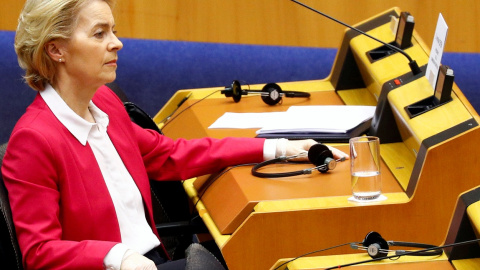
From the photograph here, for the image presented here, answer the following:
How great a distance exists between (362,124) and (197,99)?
0.68 m

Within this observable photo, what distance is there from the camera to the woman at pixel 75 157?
1.69m

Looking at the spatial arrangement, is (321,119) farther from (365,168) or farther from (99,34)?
(99,34)

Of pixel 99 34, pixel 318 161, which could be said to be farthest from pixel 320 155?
pixel 99 34

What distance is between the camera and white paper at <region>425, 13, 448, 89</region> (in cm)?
208

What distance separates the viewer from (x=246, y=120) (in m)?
2.51

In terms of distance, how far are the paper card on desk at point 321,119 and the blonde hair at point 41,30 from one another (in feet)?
2.15

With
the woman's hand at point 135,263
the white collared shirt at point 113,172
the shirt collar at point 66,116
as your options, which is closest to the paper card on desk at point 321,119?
the white collared shirt at point 113,172

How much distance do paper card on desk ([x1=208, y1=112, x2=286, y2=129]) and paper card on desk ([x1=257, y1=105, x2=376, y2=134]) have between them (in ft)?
0.14

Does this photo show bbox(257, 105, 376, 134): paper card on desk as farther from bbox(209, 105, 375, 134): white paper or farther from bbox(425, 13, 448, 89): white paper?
bbox(425, 13, 448, 89): white paper

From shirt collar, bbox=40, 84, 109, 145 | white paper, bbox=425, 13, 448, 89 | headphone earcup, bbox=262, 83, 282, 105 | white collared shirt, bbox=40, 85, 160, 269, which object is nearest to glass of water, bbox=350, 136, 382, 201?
white paper, bbox=425, 13, 448, 89

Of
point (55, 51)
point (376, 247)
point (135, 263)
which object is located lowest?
point (135, 263)

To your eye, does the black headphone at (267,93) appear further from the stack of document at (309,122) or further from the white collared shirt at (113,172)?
the white collared shirt at (113,172)

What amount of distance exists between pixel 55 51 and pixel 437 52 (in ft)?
2.82

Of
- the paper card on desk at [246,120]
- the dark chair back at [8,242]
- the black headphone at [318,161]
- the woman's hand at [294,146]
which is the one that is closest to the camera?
the dark chair back at [8,242]
